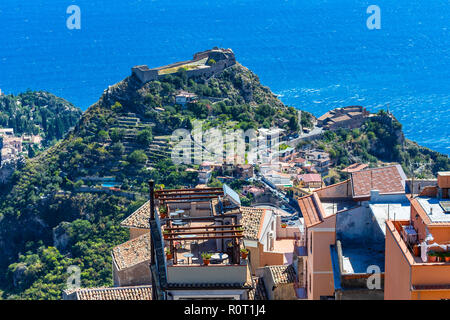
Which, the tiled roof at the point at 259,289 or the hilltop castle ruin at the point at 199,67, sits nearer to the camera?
the tiled roof at the point at 259,289

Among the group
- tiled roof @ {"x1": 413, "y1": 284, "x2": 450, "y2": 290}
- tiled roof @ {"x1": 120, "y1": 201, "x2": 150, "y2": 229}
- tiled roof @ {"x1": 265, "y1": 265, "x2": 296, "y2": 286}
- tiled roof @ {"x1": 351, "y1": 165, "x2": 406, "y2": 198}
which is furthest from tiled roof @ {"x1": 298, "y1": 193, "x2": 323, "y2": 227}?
tiled roof @ {"x1": 120, "y1": 201, "x2": 150, "y2": 229}

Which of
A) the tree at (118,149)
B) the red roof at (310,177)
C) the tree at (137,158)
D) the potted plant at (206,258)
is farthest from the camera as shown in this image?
the tree at (118,149)

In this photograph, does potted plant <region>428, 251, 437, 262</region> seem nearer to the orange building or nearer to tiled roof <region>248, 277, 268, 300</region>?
the orange building

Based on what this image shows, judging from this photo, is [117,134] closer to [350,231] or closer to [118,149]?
Answer: [118,149]

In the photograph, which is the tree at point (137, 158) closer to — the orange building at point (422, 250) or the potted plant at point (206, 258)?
the potted plant at point (206, 258)

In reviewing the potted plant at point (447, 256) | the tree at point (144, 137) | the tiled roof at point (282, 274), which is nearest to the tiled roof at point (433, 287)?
the potted plant at point (447, 256)

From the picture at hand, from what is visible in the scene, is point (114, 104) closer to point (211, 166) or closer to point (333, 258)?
point (211, 166)

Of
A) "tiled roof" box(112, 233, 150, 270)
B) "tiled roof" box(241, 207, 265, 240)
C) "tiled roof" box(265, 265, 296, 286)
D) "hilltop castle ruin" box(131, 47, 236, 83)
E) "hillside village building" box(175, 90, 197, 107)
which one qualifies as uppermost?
"hilltop castle ruin" box(131, 47, 236, 83)
